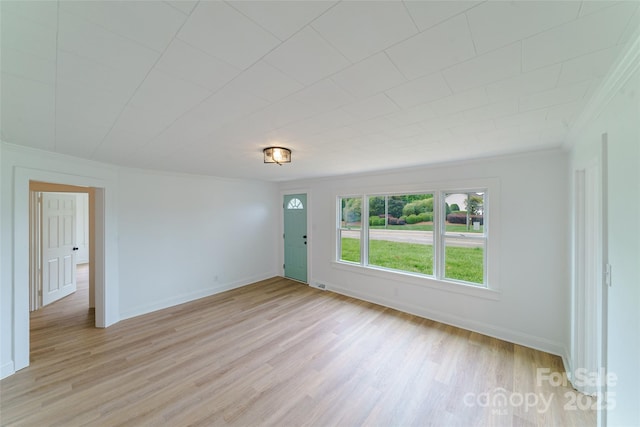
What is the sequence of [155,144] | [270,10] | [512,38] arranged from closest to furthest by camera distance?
[270,10] → [512,38] → [155,144]

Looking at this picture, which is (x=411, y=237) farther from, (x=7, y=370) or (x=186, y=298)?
(x=7, y=370)

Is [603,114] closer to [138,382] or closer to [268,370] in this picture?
[268,370]

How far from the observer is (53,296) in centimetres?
420

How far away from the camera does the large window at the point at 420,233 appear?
3.32 m

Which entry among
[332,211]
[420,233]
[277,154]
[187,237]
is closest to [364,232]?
[332,211]

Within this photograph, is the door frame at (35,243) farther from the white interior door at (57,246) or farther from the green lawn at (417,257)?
the green lawn at (417,257)

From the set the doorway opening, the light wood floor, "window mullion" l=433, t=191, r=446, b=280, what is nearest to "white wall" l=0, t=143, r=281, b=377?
the doorway opening

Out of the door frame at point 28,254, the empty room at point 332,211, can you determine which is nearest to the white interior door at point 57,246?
the empty room at point 332,211

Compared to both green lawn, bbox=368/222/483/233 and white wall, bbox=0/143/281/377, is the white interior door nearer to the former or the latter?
white wall, bbox=0/143/281/377

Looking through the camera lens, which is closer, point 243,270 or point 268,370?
point 268,370

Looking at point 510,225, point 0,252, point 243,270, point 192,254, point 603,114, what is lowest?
point 243,270

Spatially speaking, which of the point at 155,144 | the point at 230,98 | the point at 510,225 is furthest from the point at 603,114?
the point at 155,144

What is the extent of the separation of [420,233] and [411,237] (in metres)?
0.19

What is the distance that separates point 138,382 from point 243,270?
2953 mm
